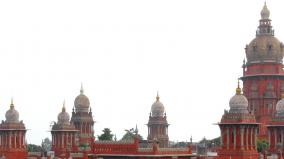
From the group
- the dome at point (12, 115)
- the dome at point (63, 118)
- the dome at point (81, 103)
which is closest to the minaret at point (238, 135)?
the dome at point (12, 115)

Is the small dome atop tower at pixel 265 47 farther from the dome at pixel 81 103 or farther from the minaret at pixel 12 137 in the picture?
the minaret at pixel 12 137

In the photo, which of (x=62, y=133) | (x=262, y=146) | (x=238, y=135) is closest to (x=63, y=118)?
(x=62, y=133)

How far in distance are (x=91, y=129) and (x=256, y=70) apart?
1919cm

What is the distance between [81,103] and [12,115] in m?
11.1

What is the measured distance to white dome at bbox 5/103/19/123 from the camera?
61000 millimetres

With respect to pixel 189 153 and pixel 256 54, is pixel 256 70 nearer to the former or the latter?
pixel 256 54

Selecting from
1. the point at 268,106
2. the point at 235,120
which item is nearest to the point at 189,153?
the point at 235,120

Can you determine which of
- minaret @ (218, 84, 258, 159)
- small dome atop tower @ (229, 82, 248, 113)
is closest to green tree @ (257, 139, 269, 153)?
small dome atop tower @ (229, 82, 248, 113)

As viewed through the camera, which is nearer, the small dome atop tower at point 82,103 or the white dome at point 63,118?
the white dome at point 63,118

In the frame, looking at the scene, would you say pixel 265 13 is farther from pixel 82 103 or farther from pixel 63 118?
pixel 63 118

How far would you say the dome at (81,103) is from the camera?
70.5m

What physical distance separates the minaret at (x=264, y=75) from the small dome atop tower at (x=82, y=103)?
17.7 m

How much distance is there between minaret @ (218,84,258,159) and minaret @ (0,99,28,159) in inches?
918

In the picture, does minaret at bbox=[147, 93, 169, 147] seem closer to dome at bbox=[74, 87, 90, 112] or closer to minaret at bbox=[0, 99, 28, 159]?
dome at bbox=[74, 87, 90, 112]
